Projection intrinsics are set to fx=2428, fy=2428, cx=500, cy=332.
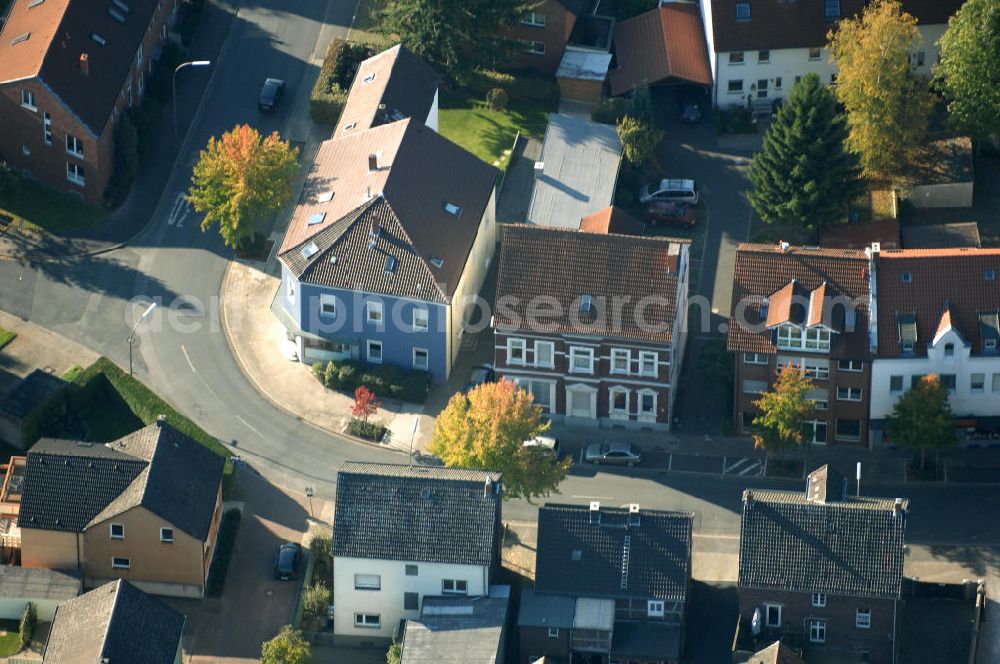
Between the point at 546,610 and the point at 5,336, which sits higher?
the point at 5,336

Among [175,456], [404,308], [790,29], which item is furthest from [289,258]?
[790,29]

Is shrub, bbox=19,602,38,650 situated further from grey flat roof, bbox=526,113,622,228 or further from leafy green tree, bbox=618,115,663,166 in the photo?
leafy green tree, bbox=618,115,663,166

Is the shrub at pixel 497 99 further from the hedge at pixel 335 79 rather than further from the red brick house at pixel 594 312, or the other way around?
the red brick house at pixel 594 312

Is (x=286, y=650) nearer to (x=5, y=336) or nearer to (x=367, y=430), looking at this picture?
(x=367, y=430)

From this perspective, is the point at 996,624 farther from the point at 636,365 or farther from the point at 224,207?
the point at 224,207

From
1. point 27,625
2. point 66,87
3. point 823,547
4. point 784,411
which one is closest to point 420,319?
point 784,411

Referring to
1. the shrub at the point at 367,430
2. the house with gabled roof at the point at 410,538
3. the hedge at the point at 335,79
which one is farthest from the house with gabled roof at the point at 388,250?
the house with gabled roof at the point at 410,538

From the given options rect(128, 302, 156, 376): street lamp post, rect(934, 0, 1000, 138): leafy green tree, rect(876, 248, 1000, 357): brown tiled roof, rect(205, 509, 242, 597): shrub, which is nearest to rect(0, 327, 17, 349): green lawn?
rect(128, 302, 156, 376): street lamp post
